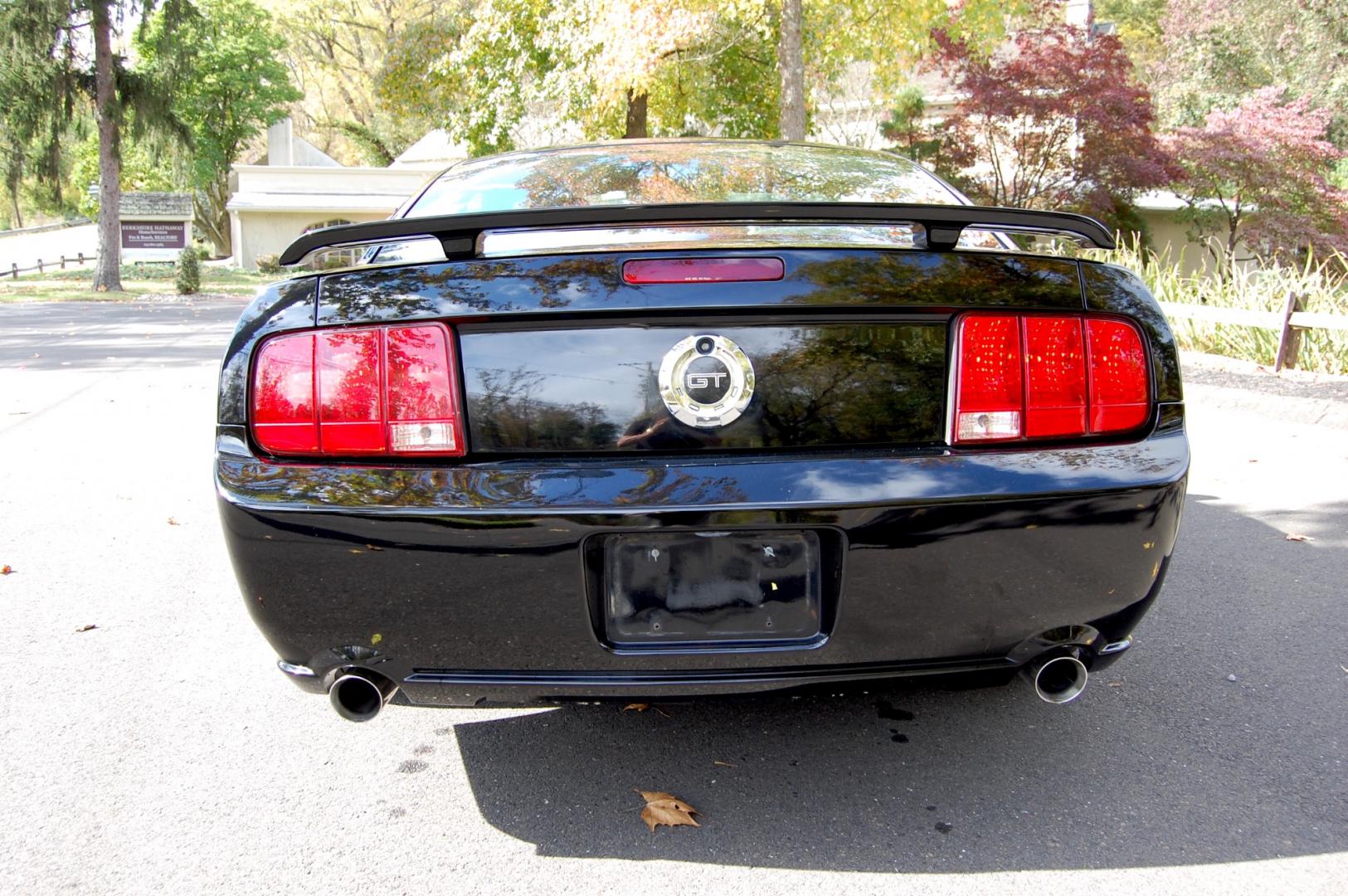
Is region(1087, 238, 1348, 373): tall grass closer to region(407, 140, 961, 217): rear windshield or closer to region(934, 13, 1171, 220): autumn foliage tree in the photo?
region(934, 13, 1171, 220): autumn foliage tree

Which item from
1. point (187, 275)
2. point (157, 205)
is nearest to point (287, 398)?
point (187, 275)

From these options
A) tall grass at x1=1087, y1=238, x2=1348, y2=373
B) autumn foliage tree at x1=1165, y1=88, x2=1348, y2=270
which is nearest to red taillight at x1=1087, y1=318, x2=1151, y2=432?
tall grass at x1=1087, y1=238, x2=1348, y2=373

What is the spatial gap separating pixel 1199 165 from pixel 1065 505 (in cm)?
1730

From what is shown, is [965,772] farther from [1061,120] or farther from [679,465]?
[1061,120]

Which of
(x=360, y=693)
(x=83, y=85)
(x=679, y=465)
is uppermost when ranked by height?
(x=83, y=85)

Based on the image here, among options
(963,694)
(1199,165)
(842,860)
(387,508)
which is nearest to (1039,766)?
(963,694)

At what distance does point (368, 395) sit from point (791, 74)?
1249cm

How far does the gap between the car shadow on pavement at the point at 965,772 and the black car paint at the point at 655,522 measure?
226 millimetres

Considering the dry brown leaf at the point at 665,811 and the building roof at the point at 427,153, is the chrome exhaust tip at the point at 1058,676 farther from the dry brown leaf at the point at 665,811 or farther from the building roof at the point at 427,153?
the building roof at the point at 427,153

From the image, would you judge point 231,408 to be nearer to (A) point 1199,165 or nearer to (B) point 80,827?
(B) point 80,827

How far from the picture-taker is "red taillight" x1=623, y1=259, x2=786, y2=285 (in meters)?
1.97

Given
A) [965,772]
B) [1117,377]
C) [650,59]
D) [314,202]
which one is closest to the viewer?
[1117,377]

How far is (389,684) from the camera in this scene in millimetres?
2049

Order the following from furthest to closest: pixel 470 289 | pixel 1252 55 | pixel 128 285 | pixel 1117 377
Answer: pixel 128 285 → pixel 1252 55 → pixel 1117 377 → pixel 470 289
